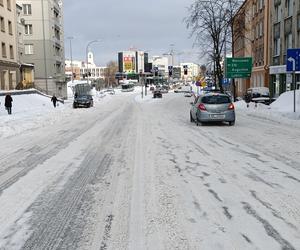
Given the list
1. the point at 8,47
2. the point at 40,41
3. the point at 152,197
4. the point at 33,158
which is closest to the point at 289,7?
the point at 8,47

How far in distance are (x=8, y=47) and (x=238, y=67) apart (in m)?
25.7

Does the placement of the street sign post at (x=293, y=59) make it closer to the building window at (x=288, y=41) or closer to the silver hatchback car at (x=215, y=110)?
the silver hatchback car at (x=215, y=110)

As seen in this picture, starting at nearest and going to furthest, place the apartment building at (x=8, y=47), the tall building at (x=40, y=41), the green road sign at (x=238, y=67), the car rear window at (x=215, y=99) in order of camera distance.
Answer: the car rear window at (x=215, y=99) < the green road sign at (x=238, y=67) < the apartment building at (x=8, y=47) < the tall building at (x=40, y=41)

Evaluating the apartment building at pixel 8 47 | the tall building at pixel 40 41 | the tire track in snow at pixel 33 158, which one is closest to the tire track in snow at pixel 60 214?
the tire track in snow at pixel 33 158

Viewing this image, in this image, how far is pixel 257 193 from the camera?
682cm

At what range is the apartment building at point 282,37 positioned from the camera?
1506 inches

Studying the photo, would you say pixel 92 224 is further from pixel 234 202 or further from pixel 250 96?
pixel 250 96

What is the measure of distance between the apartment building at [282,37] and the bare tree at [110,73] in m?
126

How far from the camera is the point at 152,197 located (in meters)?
6.72

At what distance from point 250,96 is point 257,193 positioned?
1413 inches

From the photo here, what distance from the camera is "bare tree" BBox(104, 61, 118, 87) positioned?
574ft

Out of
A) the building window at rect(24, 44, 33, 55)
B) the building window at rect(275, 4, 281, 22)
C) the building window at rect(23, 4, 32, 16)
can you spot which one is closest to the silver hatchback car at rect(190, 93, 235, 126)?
the building window at rect(275, 4, 281, 22)

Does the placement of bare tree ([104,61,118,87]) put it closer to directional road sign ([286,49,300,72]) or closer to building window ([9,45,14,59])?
building window ([9,45,14,59])

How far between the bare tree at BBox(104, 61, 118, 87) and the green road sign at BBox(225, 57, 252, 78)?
124493mm
